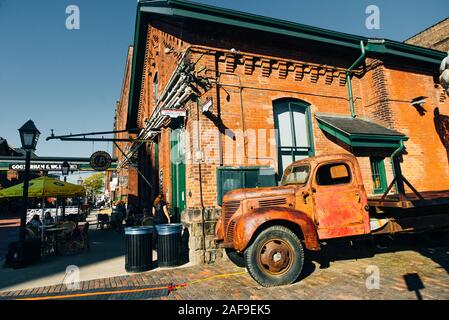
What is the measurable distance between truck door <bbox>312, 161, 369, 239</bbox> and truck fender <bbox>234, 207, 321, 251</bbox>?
0.35 m

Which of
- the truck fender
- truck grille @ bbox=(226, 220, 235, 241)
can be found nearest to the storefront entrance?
truck grille @ bbox=(226, 220, 235, 241)

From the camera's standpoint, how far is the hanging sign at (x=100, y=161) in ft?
41.9

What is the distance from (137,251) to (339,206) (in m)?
4.60

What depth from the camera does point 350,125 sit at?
8805 millimetres

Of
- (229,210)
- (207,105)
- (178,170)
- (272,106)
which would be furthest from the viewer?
(178,170)

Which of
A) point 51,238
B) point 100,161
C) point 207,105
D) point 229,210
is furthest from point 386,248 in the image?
point 100,161

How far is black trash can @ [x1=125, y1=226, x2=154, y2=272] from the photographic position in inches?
242

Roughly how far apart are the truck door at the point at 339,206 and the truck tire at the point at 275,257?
75cm

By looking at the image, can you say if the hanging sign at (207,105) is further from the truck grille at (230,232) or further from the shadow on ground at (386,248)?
the shadow on ground at (386,248)

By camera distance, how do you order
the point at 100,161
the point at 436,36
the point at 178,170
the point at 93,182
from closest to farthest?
the point at 178,170 < the point at 100,161 < the point at 436,36 < the point at 93,182

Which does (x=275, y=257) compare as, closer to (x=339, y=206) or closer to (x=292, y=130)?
(x=339, y=206)

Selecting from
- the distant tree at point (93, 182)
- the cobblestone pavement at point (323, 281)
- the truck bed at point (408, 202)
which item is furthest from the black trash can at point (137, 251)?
the distant tree at point (93, 182)

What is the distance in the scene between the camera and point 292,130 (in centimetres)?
897
